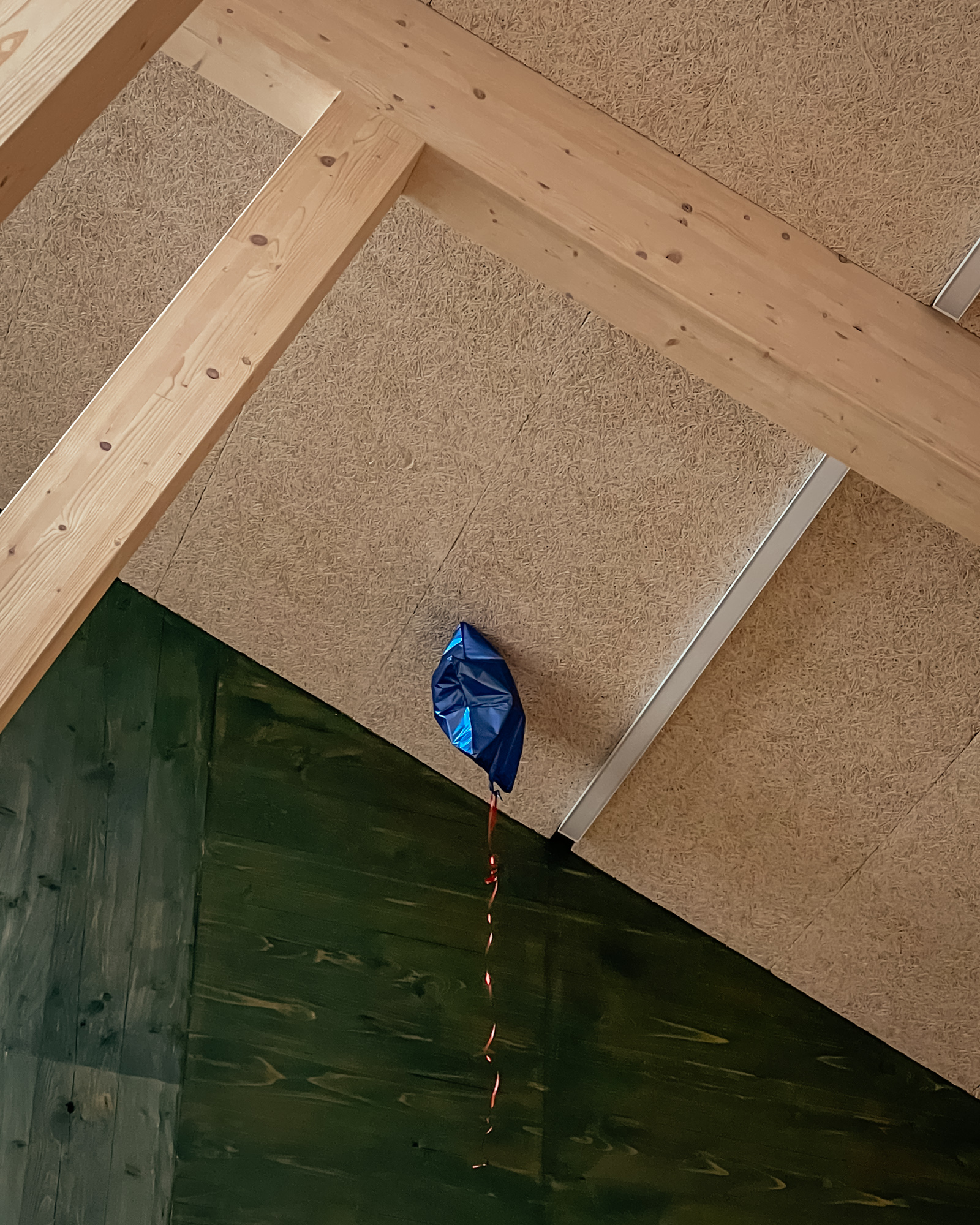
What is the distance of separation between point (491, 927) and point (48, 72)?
2.32 meters

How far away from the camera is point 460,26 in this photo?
1.97 metres

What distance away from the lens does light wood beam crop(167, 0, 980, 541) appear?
186 centimetres

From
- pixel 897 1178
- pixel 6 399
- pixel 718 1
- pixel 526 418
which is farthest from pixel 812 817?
pixel 6 399

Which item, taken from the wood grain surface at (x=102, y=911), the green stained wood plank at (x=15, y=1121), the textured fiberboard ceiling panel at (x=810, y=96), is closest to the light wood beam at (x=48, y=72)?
the textured fiberboard ceiling panel at (x=810, y=96)

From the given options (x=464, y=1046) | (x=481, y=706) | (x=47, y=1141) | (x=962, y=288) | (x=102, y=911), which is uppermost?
(x=962, y=288)

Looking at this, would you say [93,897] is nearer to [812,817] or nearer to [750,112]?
[812,817]

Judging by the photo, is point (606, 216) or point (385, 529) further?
point (385, 529)

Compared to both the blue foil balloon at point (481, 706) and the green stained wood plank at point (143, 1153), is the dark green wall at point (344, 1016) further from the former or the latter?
the blue foil balloon at point (481, 706)

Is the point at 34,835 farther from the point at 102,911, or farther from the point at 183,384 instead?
the point at 183,384

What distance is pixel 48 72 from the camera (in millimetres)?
1268

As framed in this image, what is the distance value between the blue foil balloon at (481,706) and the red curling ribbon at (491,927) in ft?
0.56

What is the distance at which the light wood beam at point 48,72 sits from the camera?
1247 mm

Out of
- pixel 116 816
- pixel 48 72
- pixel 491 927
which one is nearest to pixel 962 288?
pixel 48 72

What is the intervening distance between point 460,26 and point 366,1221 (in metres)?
2.48
